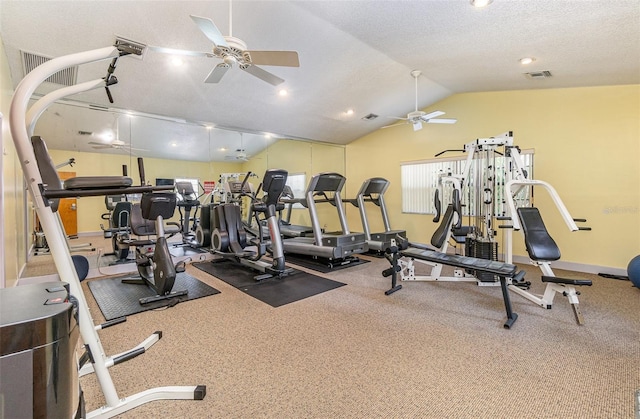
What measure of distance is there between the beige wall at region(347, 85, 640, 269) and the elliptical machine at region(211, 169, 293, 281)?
4202 mm

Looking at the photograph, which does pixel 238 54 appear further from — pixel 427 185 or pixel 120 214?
pixel 427 185

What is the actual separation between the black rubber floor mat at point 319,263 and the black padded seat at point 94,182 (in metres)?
3.56

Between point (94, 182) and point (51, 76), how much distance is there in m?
3.22

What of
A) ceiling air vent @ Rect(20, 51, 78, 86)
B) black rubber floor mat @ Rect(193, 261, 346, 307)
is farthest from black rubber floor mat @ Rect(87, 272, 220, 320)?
ceiling air vent @ Rect(20, 51, 78, 86)

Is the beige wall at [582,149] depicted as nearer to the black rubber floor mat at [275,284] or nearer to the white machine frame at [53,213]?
the black rubber floor mat at [275,284]

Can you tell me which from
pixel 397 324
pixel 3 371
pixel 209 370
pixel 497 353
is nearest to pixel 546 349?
pixel 497 353

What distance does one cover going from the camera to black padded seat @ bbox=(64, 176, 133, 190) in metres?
1.39

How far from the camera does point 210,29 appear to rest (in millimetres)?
2115

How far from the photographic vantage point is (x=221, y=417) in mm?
1590

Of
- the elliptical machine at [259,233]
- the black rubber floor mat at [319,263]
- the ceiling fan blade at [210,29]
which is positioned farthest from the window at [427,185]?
the ceiling fan blade at [210,29]

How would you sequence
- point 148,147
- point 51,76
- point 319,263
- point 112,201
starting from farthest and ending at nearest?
point 319,263
point 148,147
point 112,201
point 51,76

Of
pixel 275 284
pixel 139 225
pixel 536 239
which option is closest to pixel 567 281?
pixel 536 239

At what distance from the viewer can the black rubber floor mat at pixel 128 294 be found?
3.07m

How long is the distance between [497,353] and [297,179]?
6149 mm
